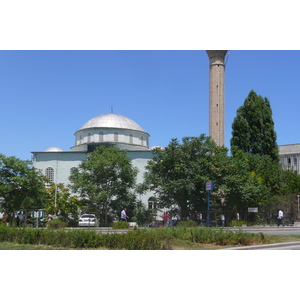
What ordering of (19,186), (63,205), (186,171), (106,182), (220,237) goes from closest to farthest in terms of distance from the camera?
(220,237) → (19,186) → (186,171) → (63,205) → (106,182)

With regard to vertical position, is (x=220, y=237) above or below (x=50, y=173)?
below

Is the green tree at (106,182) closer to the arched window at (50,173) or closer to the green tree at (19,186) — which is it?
the green tree at (19,186)

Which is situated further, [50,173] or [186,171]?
[50,173]

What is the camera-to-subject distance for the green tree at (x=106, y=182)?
38.6 m

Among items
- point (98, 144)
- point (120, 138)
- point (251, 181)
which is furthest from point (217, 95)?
point (98, 144)

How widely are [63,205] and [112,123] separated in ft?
71.1

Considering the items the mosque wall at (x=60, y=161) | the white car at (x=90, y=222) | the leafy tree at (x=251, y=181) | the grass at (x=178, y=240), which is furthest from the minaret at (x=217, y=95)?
the grass at (x=178, y=240)

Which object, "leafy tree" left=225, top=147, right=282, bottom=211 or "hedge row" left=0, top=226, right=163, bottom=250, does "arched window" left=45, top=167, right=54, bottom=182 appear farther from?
"hedge row" left=0, top=226, right=163, bottom=250

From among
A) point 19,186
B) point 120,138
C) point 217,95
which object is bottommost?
point 19,186

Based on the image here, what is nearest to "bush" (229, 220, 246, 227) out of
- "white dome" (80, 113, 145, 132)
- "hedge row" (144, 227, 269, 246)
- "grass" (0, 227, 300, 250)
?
"grass" (0, 227, 300, 250)

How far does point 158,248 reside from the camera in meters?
14.1

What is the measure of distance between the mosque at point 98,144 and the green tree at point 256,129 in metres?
10.7

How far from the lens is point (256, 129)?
4762cm

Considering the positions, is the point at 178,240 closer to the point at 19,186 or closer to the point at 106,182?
the point at 19,186
